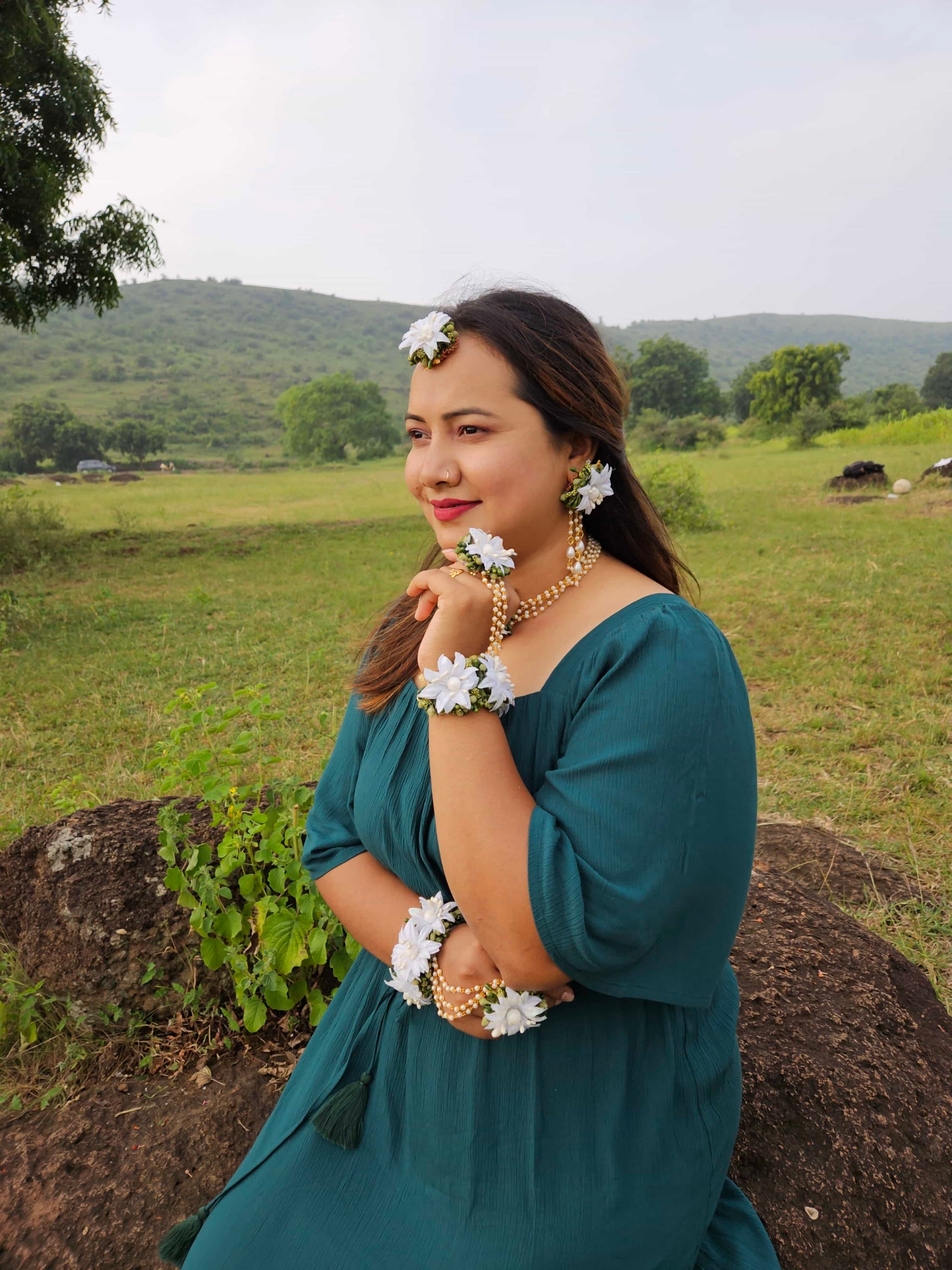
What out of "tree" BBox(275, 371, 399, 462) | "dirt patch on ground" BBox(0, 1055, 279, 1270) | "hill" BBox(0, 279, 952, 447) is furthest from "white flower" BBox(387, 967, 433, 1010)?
"tree" BBox(275, 371, 399, 462)

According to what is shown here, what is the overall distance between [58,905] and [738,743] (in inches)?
91.0

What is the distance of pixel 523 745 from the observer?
150cm

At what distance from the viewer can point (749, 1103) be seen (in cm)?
218

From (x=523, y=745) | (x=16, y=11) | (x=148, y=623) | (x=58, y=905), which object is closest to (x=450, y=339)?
(x=523, y=745)

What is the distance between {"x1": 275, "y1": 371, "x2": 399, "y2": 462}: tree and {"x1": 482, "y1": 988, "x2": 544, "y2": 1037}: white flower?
71.4m

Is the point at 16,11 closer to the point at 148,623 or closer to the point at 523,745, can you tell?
the point at 148,623

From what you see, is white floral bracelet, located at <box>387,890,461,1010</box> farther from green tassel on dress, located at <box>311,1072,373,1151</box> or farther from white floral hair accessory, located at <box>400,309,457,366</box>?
white floral hair accessory, located at <box>400,309,457,366</box>

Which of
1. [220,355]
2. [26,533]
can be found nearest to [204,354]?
[220,355]

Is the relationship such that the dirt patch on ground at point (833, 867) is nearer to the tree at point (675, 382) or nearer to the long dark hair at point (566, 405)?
the long dark hair at point (566, 405)

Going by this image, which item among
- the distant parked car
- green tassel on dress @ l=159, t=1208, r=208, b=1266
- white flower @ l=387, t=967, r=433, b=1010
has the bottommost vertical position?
the distant parked car

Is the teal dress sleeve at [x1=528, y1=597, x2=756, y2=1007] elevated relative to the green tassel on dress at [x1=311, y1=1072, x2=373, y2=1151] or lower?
elevated

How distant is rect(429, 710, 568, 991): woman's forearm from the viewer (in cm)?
126

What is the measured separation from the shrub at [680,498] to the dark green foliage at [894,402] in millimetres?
24007

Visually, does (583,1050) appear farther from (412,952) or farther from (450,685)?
(450,685)
